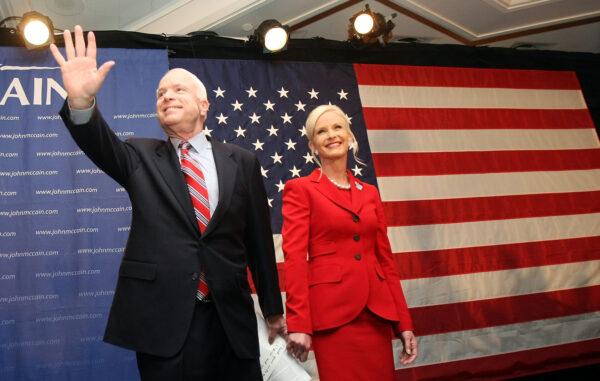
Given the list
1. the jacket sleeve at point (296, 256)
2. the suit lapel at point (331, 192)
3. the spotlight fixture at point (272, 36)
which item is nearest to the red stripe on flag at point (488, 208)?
the spotlight fixture at point (272, 36)

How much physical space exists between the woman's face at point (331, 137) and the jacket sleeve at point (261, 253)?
476 mm

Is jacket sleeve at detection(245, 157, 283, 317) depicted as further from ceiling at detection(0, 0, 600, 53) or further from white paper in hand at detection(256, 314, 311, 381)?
ceiling at detection(0, 0, 600, 53)

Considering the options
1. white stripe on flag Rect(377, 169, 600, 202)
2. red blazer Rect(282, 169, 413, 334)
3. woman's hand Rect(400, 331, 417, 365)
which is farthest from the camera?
white stripe on flag Rect(377, 169, 600, 202)

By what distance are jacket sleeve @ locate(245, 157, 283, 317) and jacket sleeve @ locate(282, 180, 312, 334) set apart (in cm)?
15

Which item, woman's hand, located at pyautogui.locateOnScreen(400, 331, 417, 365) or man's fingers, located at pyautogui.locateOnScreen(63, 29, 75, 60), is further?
woman's hand, located at pyautogui.locateOnScreen(400, 331, 417, 365)

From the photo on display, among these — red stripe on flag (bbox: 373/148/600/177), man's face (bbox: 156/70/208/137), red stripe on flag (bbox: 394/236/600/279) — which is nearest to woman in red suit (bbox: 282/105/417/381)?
man's face (bbox: 156/70/208/137)

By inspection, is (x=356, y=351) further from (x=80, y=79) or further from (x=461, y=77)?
(x=461, y=77)

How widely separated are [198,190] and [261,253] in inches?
11.1

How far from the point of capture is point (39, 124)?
115 inches

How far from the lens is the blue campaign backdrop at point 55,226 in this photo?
2.58m

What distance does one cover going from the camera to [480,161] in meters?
3.60

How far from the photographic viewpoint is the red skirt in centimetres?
145

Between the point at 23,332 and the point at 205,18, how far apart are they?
2454mm

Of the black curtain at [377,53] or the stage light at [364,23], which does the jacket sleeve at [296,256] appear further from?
the stage light at [364,23]
